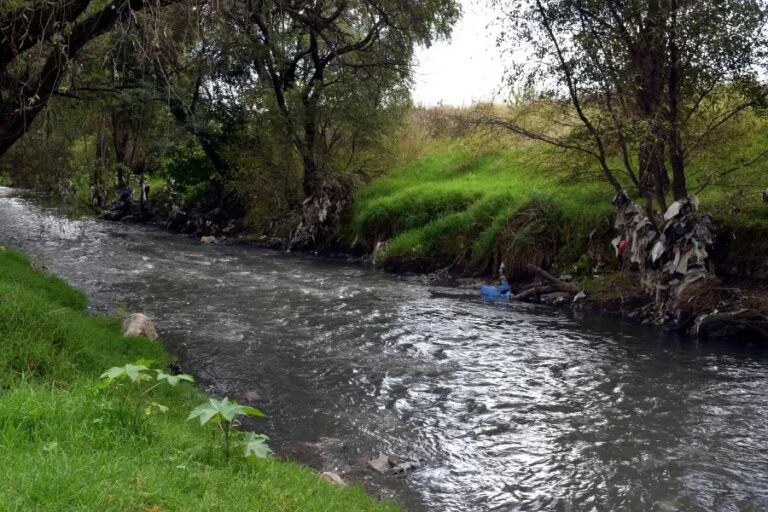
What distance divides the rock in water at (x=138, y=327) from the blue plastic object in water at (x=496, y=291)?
8561 millimetres

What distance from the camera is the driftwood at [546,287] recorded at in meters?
17.0

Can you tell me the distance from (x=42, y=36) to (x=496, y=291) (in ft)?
38.3

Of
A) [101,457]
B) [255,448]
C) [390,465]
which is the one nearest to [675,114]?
[390,465]

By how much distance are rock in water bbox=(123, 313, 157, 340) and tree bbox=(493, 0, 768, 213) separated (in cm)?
905

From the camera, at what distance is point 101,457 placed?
186 inches

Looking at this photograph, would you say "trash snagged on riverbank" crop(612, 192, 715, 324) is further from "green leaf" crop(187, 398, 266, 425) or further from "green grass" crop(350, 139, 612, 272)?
"green leaf" crop(187, 398, 266, 425)

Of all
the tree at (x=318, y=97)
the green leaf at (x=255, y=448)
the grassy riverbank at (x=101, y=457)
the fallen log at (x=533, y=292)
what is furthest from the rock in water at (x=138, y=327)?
the tree at (x=318, y=97)

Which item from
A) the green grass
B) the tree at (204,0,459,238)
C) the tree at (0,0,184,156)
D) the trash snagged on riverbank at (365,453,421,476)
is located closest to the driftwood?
the green grass

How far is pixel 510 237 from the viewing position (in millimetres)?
19578

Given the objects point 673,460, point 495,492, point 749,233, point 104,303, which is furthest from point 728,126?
point 104,303

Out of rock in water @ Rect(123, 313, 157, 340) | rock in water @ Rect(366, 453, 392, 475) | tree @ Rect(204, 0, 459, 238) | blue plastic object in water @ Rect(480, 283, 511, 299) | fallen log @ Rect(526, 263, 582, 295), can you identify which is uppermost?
tree @ Rect(204, 0, 459, 238)

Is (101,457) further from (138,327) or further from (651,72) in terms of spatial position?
(651,72)

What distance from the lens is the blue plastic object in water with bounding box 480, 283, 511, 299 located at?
17.7 m

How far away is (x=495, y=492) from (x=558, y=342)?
6.54 meters
